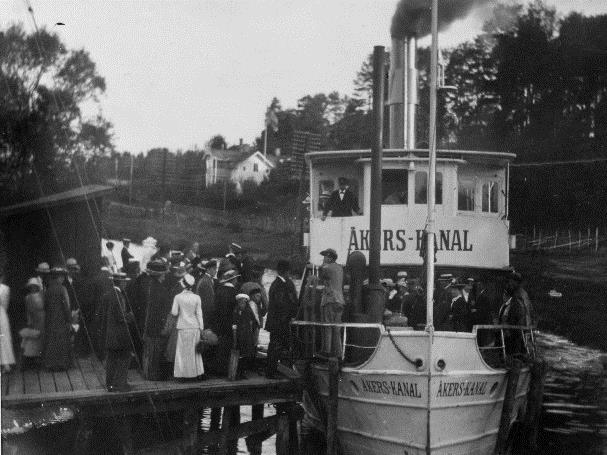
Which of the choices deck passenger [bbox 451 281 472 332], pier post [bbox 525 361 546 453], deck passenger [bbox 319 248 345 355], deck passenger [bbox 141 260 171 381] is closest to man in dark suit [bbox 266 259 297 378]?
deck passenger [bbox 319 248 345 355]

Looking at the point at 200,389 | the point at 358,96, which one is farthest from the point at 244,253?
the point at 358,96

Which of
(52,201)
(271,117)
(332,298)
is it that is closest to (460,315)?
(332,298)

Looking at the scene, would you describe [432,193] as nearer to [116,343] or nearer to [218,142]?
[116,343]

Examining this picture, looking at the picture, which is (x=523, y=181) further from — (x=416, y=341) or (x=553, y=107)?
(x=416, y=341)

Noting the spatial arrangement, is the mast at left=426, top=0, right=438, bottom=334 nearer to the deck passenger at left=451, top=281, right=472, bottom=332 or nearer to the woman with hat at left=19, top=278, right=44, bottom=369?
the deck passenger at left=451, top=281, right=472, bottom=332

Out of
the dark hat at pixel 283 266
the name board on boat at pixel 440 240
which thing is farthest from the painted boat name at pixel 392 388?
the name board on boat at pixel 440 240

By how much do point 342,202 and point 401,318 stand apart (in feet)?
12.5

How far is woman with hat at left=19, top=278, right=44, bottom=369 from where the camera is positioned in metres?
13.2

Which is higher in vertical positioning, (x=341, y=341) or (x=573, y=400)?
(x=341, y=341)

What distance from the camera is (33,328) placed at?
522 inches

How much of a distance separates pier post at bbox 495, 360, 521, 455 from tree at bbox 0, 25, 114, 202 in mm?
8726

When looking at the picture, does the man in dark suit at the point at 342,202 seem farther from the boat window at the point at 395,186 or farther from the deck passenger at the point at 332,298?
the deck passenger at the point at 332,298

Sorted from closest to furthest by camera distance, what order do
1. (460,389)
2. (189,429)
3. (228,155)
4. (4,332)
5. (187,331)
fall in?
(4,332)
(187,331)
(189,429)
(460,389)
(228,155)

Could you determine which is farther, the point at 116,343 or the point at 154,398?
the point at 154,398
